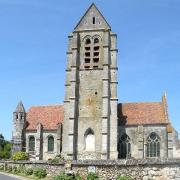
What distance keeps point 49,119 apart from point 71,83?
8.54 meters

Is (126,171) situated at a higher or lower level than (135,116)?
lower

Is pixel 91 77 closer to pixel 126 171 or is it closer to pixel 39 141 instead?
pixel 39 141

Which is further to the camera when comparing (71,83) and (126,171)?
(71,83)

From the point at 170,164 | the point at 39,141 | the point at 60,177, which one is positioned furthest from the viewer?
the point at 39,141

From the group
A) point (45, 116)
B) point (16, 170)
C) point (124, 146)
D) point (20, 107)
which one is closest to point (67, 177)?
point (16, 170)

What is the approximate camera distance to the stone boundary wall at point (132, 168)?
34.0m

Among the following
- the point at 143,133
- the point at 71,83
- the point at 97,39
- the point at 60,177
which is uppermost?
the point at 97,39

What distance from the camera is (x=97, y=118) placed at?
62.7 meters

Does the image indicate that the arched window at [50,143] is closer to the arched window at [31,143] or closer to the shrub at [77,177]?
the arched window at [31,143]

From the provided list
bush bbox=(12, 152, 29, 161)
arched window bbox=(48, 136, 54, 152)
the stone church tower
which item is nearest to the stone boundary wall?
the stone church tower

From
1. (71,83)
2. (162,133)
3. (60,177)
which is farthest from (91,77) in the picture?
(60,177)

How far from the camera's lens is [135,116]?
65.4 meters

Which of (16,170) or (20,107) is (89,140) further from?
(16,170)

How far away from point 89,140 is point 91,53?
12152 mm
